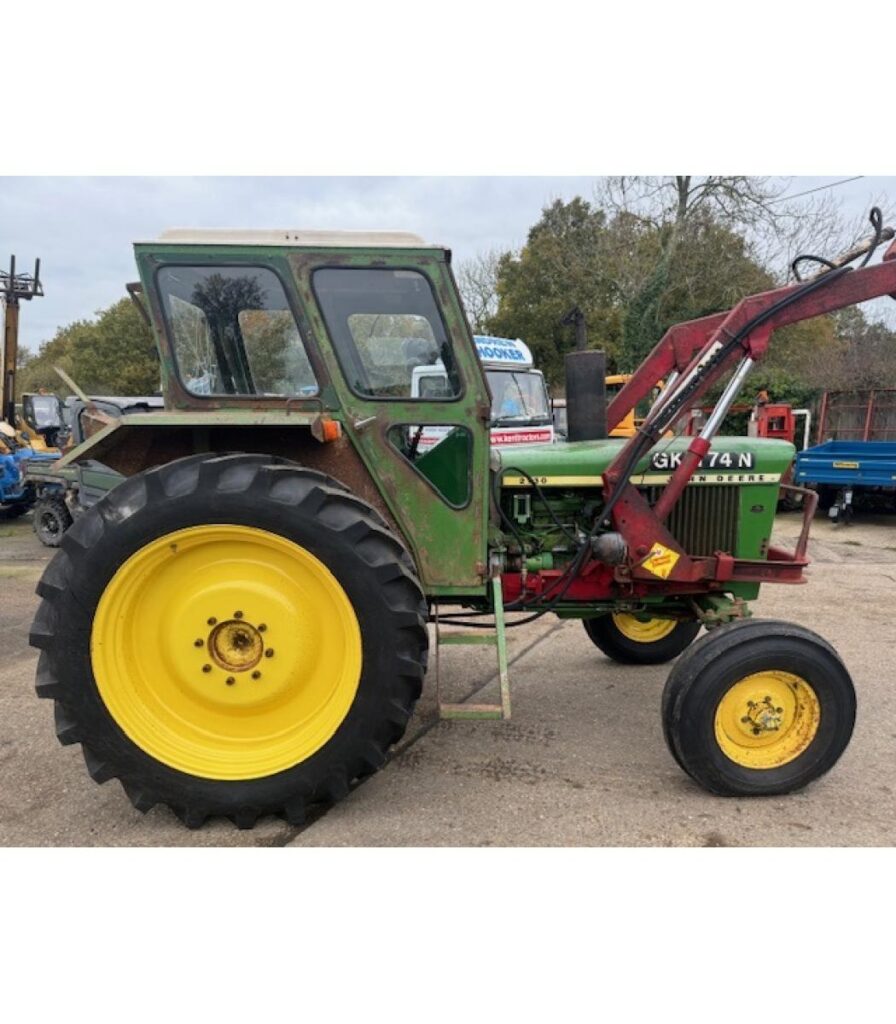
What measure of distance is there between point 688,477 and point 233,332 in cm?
208

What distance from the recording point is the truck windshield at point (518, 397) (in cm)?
924

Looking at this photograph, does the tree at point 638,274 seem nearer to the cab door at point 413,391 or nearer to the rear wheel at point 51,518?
the rear wheel at point 51,518

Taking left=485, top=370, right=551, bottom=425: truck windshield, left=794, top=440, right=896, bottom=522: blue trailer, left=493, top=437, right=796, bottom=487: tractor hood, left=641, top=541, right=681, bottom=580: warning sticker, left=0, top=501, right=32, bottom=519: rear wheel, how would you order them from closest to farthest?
1. left=641, top=541, right=681, bottom=580: warning sticker
2. left=493, top=437, right=796, bottom=487: tractor hood
3. left=485, top=370, right=551, bottom=425: truck windshield
4. left=794, top=440, right=896, bottom=522: blue trailer
5. left=0, top=501, right=32, bottom=519: rear wheel

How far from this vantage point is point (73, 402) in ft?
31.2

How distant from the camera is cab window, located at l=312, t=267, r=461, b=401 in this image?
2.88m

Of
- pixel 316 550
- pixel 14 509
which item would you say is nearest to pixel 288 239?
pixel 316 550

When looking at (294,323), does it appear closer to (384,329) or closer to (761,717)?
(384,329)

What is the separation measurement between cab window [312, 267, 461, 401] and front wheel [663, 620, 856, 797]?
60.8 inches

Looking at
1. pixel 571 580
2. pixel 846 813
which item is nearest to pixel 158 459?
pixel 571 580

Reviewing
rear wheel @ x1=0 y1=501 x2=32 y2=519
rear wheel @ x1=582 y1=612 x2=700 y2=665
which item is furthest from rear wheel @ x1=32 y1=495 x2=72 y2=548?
rear wheel @ x1=582 y1=612 x2=700 y2=665

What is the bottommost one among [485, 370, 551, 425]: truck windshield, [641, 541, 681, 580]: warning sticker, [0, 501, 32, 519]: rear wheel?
[0, 501, 32, 519]: rear wheel

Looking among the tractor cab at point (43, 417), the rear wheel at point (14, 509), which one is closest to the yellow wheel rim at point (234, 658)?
the rear wheel at point (14, 509)

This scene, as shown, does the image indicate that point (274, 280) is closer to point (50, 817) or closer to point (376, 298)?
point (376, 298)

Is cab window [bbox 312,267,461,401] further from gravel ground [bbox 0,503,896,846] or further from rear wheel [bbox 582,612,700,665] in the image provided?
rear wheel [bbox 582,612,700,665]
